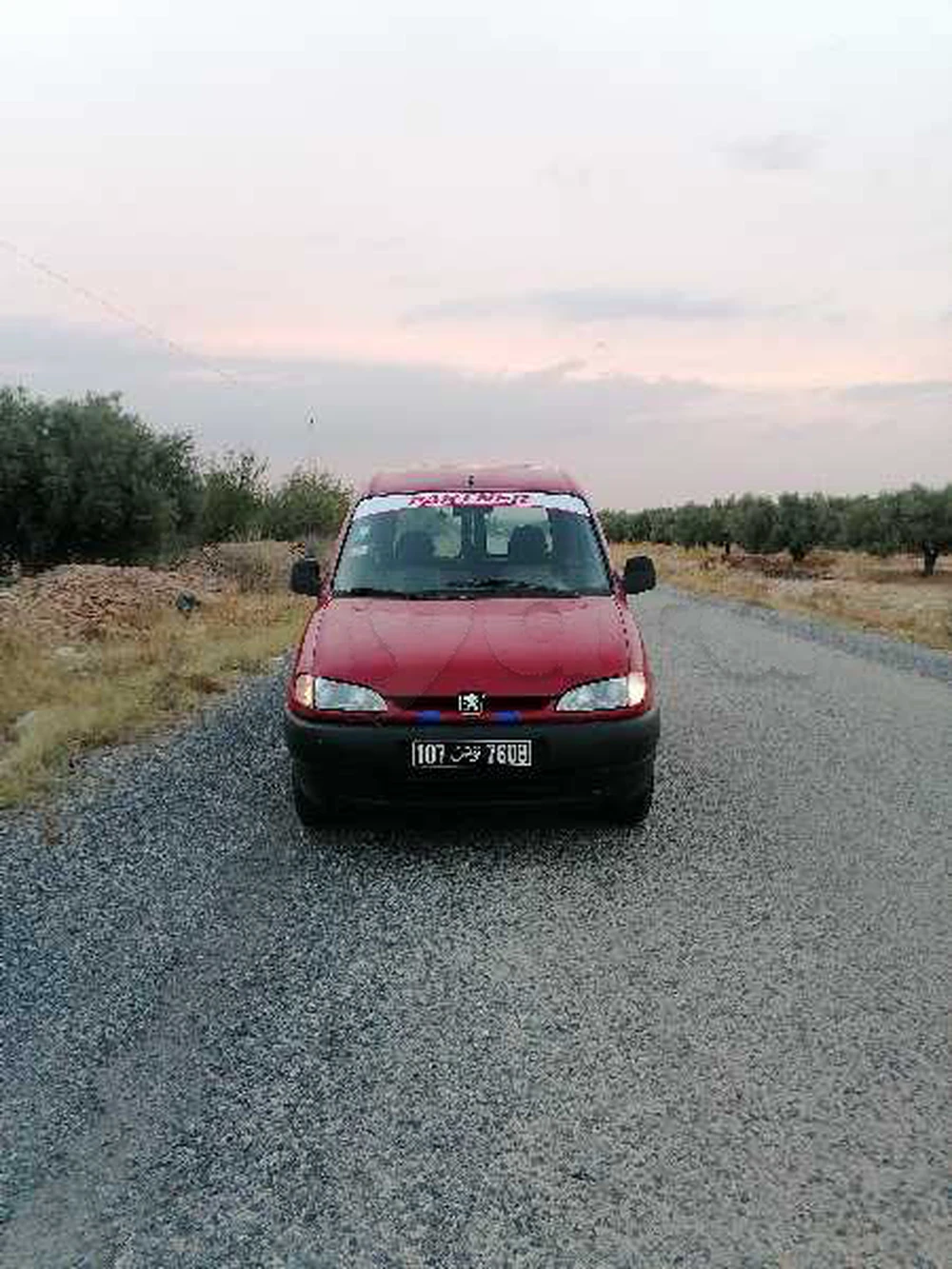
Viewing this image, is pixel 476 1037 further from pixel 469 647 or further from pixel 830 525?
pixel 830 525

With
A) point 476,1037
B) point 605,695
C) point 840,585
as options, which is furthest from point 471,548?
point 840,585

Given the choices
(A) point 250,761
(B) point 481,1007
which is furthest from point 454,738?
(A) point 250,761

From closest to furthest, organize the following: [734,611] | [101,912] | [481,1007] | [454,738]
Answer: [481,1007], [101,912], [454,738], [734,611]

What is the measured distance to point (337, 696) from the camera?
520 centimetres

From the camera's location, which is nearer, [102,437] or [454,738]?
[454,738]

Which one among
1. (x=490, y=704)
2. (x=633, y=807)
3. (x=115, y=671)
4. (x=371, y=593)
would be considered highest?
(x=371, y=593)

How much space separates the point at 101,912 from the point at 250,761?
265 centimetres

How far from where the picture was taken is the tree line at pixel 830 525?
6931 cm

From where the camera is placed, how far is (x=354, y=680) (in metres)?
5.18

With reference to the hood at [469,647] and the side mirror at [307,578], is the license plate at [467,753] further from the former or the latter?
the side mirror at [307,578]

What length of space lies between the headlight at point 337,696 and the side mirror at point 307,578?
129 cm

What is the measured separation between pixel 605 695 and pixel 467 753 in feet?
2.40

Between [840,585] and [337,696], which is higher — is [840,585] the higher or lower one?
the lower one

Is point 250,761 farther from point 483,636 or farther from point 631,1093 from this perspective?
point 631,1093
